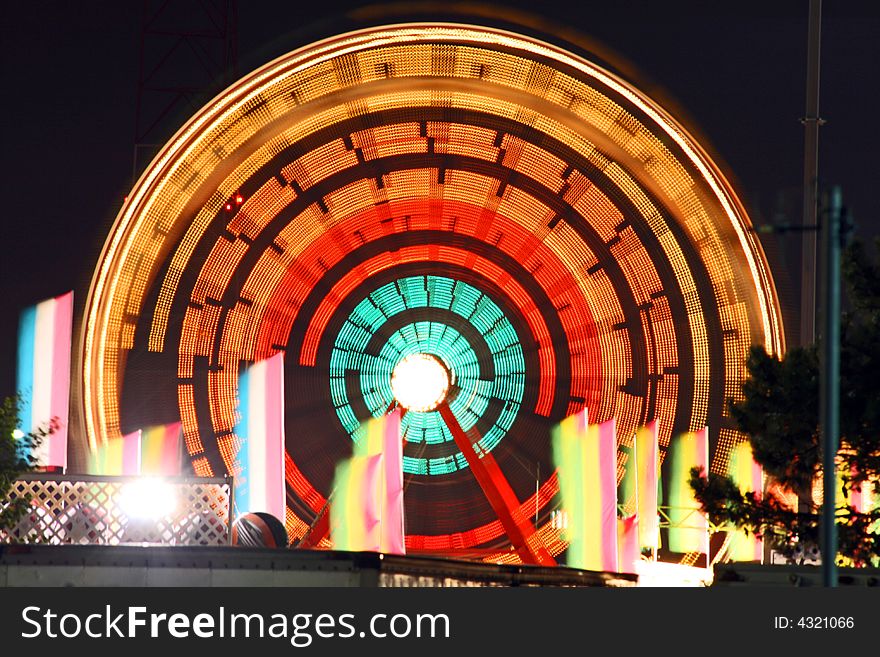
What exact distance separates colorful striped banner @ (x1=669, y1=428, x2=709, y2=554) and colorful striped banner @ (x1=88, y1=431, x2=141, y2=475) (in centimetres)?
745

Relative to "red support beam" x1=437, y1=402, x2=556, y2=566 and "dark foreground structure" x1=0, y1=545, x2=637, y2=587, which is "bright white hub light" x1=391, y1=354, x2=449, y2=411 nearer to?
"red support beam" x1=437, y1=402, x2=556, y2=566

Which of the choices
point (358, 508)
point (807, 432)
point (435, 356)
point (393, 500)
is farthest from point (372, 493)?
point (807, 432)

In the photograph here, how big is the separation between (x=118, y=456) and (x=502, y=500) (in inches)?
200

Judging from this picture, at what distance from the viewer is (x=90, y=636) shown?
7.06 m

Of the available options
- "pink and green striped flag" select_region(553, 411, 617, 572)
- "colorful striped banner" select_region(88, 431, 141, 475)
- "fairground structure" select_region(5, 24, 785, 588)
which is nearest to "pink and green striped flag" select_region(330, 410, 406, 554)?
"fairground structure" select_region(5, 24, 785, 588)

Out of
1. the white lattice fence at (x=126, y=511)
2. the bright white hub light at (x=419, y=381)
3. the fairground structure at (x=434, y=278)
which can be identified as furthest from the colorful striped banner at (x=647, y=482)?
the white lattice fence at (x=126, y=511)

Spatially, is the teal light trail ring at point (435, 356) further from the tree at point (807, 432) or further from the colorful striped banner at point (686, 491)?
the tree at point (807, 432)

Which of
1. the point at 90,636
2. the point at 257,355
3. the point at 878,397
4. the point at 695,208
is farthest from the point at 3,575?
the point at 695,208

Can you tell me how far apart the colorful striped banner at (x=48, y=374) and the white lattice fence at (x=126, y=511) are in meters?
3.56

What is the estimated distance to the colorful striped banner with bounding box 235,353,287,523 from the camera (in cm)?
1827

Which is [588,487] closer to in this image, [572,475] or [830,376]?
[572,475]

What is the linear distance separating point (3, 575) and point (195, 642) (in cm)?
279

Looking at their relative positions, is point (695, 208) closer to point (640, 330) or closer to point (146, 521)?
point (640, 330)

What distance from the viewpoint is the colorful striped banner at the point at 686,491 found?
21.2m
